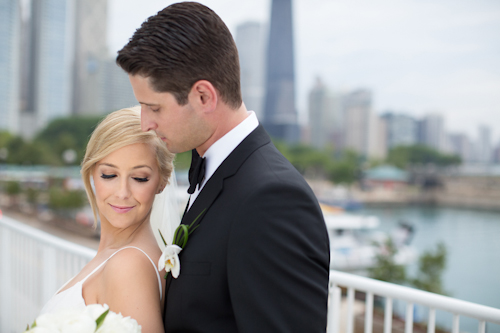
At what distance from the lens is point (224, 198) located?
3.37ft

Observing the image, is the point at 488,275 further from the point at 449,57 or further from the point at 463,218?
the point at 449,57

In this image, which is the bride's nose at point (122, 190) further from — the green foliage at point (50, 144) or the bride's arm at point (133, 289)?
the green foliage at point (50, 144)

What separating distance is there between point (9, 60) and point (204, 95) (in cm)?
7130

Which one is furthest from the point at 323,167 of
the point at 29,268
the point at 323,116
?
the point at 29,268

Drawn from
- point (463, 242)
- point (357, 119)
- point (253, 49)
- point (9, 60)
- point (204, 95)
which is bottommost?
point (463, 242)

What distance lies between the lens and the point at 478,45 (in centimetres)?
6812

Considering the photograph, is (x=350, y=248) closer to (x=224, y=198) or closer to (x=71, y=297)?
(x=71, y=297)

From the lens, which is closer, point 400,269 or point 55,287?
point 55,287

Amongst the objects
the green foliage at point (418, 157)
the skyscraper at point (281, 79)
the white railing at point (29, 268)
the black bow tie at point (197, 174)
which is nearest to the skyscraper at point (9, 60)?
the skyscraper at point (281, 79)

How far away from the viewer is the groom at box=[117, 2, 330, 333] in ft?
2.93

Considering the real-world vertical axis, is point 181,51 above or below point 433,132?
above

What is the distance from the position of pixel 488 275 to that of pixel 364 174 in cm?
2509

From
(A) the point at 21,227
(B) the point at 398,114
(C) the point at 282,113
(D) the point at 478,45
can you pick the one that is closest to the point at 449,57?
(D) the point at 478,45

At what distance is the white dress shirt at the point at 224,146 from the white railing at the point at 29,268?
159cm
